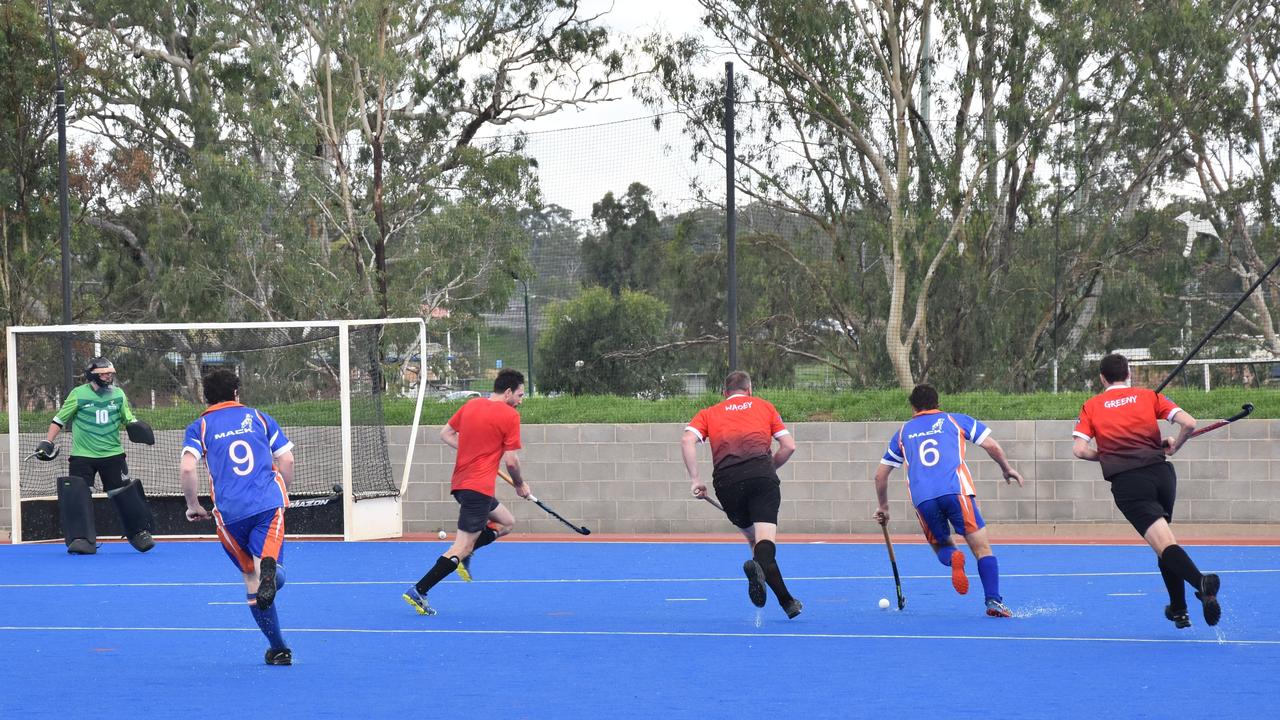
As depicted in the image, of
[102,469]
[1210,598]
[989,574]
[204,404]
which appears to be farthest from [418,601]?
[204,404]

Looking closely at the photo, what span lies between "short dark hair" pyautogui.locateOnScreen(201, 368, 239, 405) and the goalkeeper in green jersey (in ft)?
21.6

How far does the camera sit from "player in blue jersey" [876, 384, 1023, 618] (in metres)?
9.64

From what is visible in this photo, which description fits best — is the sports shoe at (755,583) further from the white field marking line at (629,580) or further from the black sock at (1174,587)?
the white field marking line at (629,580)

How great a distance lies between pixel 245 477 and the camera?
8156 millimetres

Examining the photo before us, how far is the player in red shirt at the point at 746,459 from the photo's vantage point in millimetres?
9648

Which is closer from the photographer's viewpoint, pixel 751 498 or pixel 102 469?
pixel 751 498

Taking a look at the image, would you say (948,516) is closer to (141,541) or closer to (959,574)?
(959,574)

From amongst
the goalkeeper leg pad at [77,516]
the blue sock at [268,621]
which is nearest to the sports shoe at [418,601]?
the blue sock at [268,621]

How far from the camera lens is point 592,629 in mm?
9578

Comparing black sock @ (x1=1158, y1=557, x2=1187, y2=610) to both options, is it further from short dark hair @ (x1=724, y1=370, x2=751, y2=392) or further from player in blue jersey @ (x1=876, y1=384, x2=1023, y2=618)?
short dark hair @ (x1=724, y1=370, x2=751, y2=392)

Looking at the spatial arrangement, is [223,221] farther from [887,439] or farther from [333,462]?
[887,439]

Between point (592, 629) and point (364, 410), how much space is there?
329 inches

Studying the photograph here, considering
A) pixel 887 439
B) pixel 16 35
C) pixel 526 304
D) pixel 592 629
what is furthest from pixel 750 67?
pixel 592 629

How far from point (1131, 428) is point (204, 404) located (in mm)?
12577
